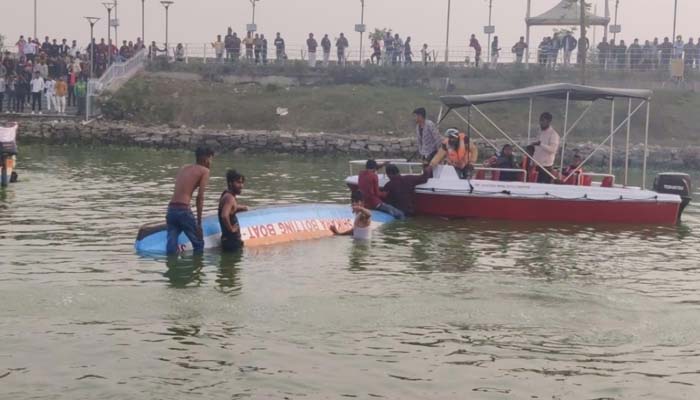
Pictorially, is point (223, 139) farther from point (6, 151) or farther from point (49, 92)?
point (6, 151)

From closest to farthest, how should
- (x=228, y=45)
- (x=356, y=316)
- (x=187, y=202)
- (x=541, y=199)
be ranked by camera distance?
(x=356, y=316), (x=187, y=202), (x=541, y=199), (x=228, y=45)

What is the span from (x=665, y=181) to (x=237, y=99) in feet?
93.2

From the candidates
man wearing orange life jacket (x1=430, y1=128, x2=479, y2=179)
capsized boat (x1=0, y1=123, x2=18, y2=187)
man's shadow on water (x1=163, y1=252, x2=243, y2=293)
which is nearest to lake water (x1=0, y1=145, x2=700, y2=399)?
man's shadow on water (x1=163, y1=252, x2=243, y2=293)

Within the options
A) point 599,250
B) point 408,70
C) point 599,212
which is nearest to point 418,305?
point 599,250

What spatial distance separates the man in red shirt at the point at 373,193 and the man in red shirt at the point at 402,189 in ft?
0.84

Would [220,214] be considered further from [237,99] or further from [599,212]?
[237,99]

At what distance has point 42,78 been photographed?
43.2 meters

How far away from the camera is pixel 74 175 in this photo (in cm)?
2891

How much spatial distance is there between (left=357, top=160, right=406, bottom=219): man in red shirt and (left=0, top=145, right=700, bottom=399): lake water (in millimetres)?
780

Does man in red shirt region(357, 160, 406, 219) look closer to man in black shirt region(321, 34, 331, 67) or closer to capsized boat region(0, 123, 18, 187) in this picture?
capsized boat region(0, 123, 18, 187)

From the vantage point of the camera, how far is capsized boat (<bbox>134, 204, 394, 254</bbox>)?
622 inches

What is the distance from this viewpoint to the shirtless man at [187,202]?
14734 millimetres

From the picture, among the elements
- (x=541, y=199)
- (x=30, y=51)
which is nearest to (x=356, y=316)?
(x=541, y=199)

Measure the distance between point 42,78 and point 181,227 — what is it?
3044 cm
